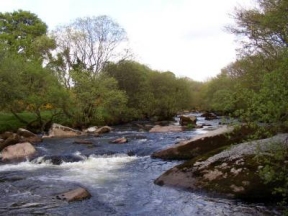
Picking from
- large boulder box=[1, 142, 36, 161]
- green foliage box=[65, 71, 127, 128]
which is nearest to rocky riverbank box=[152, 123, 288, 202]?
large boulder box=[1, 142, 36, 161]

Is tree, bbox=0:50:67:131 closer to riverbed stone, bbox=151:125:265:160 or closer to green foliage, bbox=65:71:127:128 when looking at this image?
green foliage, bbox=65:71:127:128

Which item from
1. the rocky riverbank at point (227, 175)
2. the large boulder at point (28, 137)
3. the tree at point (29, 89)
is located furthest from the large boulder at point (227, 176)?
the tree at point (29, 89)

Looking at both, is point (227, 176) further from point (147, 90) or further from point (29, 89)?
point (147, 90)

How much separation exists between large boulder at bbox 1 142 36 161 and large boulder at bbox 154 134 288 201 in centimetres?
997

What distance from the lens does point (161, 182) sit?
13.3 metres

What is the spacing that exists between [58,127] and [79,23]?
970 inches

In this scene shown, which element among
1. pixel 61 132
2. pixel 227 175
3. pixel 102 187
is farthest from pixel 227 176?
pixel 61 132

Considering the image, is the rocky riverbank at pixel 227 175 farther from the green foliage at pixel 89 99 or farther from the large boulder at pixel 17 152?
the green foliage at pixel 89 99

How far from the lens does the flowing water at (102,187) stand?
1038cm

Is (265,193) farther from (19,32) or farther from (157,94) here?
(19,32)

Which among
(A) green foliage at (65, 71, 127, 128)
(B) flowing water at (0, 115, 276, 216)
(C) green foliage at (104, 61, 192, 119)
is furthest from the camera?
(C) green foliage at (104, 61, 192, 119)

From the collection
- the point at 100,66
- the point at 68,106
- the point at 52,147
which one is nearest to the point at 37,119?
the point at 68,106

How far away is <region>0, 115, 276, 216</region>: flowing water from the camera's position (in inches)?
408

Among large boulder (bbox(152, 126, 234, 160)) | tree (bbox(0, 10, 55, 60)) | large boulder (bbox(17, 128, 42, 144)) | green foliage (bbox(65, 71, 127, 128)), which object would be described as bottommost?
large boulder (bbox(152, 126, 234, 160))
